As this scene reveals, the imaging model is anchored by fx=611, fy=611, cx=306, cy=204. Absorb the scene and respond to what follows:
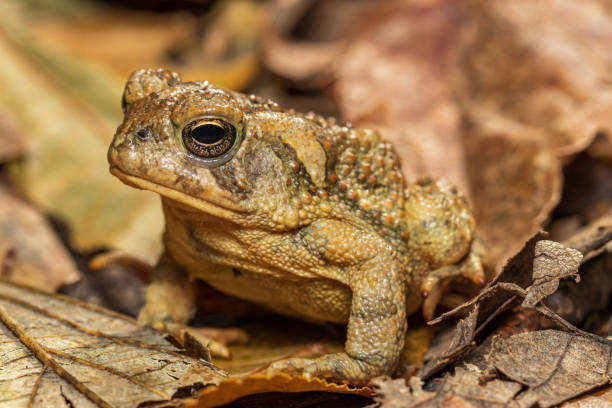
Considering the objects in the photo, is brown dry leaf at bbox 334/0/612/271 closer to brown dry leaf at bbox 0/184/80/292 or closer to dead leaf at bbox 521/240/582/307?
dead leaf at bbox 521/240/582/307

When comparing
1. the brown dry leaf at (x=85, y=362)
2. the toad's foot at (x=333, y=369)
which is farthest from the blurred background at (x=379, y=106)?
the toad's foot at (x=333, y=369)

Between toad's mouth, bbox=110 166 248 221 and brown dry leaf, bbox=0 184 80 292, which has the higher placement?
brown dry leaf, bbox=0 184 80 292

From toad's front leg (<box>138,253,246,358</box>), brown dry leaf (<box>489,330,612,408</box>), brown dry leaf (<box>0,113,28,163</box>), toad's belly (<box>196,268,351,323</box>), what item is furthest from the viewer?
brown dry leaf (<box>0,113,28,163</box>)

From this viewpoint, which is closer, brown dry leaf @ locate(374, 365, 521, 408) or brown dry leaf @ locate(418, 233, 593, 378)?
brown dry leaf @ locate(374, 365, 521, 408)

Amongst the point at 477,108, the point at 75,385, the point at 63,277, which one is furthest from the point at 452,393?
the point at 477,108

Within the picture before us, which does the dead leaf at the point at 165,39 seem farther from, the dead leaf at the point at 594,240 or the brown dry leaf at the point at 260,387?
the brown dry leaf at the point at 260,387

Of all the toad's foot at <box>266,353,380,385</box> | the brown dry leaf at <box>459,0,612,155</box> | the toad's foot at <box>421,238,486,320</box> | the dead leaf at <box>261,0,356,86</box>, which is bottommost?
the toad's foot at <box>266,353,380,385</box>

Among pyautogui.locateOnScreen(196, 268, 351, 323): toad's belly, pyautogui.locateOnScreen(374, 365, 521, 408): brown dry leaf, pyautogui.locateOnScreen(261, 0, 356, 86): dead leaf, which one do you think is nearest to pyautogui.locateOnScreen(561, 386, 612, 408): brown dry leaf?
pyautogui.locateOnScreen(374, 365, 521, 408): brown dry leaf
